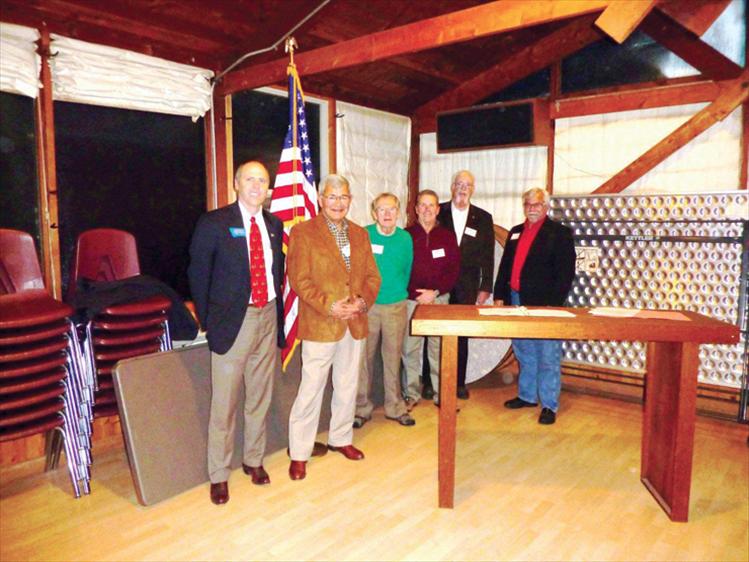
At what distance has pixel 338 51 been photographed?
376cm

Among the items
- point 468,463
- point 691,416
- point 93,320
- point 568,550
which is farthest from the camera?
point 468,463

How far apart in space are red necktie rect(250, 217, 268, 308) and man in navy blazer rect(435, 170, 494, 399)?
1.86 m

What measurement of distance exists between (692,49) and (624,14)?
6.43 ft

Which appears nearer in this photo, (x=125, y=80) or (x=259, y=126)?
(x=125, y=80)

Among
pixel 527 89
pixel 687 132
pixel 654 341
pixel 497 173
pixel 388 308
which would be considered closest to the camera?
pixel 654 341

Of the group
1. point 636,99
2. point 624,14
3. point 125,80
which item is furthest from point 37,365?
point 636,99

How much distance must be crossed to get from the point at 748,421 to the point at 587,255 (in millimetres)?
1678

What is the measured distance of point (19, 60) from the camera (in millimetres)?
3281

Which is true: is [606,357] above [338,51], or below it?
below

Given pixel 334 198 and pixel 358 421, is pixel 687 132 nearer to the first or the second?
pixel 334 198

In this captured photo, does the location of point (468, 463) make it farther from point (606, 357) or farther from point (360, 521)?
point (606, 357)

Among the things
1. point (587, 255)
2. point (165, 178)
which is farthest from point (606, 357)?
point (165, 178)

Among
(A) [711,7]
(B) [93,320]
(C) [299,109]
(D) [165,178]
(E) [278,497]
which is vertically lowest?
(E) [278,497]

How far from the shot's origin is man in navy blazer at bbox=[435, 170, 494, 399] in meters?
4.45
